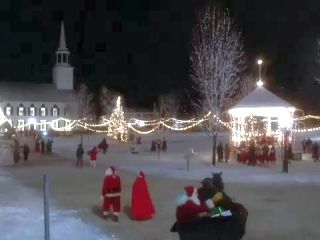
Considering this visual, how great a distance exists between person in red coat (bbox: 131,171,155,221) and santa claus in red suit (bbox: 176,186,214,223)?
5375 millimetres

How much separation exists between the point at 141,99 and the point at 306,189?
88092 millimetres

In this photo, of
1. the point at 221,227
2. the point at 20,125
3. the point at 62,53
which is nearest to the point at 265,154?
the point at 221,227

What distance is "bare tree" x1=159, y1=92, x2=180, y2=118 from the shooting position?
91.2 meters

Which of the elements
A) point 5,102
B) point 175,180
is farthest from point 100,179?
point 5,102

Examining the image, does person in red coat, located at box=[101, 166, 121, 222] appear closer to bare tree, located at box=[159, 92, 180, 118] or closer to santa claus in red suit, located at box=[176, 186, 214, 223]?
santa claus in red suit, located at box=[176, 186, 214, 223]

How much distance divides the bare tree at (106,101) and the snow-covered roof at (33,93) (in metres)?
5.84

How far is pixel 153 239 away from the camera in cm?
1106

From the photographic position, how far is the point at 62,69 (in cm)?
10738

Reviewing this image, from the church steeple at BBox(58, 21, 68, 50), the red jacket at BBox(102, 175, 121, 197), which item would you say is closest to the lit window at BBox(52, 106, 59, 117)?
the church steeple at BBox(58, 21, 68, 50)

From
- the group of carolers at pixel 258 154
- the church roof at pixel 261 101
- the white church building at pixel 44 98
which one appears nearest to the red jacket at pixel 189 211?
the group of carolers at pixel 258 154

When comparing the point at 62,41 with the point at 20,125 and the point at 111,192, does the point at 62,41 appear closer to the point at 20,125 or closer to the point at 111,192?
the point at 20,125

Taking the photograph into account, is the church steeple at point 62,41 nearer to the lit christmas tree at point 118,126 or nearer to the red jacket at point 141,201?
the lit christmas tree at point 118,126

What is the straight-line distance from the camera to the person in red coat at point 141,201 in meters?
13.2

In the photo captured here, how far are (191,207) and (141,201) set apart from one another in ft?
19.5
